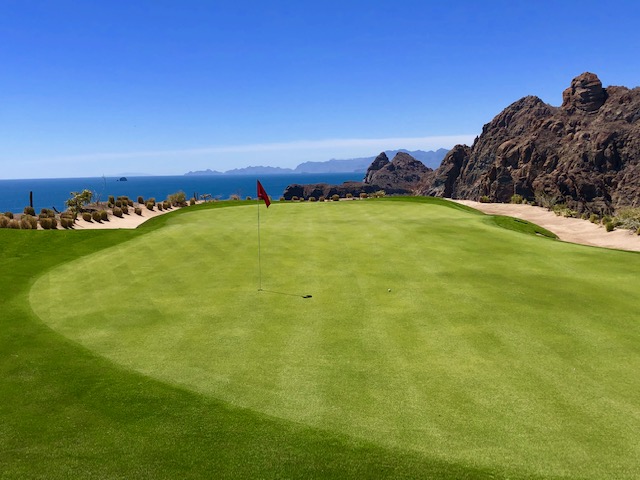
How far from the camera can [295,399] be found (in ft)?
22.7

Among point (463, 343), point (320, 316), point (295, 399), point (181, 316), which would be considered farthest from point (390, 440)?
point (181, 316)

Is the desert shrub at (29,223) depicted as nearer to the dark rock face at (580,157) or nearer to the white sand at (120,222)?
the white sand at (120,222)

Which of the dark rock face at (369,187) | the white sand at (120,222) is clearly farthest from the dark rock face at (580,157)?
the white sand at (120,222)

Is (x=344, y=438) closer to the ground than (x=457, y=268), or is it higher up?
closer to the ground

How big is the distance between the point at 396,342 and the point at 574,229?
30.0 metres

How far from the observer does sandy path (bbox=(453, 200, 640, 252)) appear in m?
28.0

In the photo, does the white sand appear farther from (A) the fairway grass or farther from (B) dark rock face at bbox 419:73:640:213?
(B) dark rock face at bbox 419:73:640:213

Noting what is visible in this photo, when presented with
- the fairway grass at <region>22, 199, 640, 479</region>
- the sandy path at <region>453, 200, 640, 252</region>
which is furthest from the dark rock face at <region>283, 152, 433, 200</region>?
the fairway grass at <region>22, 199, 640, 479</region>

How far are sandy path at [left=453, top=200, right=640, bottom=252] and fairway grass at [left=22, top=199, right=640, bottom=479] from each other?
13.8 metres

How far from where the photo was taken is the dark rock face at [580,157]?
82.6 metres

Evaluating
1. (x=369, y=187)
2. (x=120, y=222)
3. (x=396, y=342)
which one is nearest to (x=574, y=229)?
(x=396, y=342)

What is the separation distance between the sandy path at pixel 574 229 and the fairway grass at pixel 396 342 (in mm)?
13830

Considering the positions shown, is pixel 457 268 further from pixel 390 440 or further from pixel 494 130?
pixel 494 130

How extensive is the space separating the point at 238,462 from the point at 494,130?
147 metres
